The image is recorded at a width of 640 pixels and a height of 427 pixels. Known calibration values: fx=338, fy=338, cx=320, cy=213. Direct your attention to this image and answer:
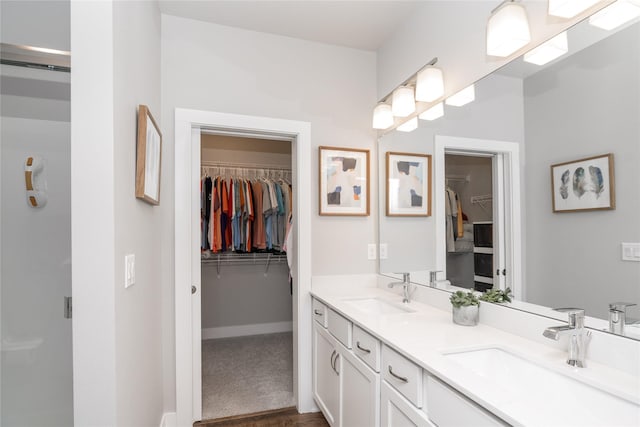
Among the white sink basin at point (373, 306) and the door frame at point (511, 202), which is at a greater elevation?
the door frame at point (511, 202)

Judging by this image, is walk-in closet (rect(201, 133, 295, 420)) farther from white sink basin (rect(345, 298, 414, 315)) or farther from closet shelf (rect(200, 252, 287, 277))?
white sink basin (rect(345, 298, 414, 315))

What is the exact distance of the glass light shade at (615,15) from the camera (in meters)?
1.03

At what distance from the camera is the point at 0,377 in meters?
1.73

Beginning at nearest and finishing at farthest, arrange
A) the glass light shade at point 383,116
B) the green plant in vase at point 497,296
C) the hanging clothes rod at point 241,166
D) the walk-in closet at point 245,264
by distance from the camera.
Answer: the green plant in vase at point 497,296
the glass light shade at point 383,116
the walk-in closet at point 245,264
the hanging clothes rod at point 241,166

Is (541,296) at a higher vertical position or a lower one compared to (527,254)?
lower

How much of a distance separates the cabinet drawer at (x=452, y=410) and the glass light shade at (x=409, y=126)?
1547 mm

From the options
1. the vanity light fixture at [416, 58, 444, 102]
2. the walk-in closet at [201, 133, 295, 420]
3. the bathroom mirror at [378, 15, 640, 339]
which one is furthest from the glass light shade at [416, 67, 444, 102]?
the walk-in closet at [201, 133, 295, 420]

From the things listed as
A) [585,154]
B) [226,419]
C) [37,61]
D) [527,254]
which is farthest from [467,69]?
[226,419]

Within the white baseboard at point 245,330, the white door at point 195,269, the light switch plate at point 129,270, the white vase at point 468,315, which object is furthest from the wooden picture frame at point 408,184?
A: the white baseboard at point 245,330

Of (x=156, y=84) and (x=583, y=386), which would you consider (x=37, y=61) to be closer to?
(x=156, y=84)

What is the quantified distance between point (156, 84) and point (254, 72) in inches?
25.9

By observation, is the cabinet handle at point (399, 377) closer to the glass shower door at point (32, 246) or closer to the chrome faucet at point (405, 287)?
the chrome faucet at point (405, 287)

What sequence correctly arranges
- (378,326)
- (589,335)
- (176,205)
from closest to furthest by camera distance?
(589,335), (378,326), (176,205)

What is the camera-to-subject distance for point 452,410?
97 cm
